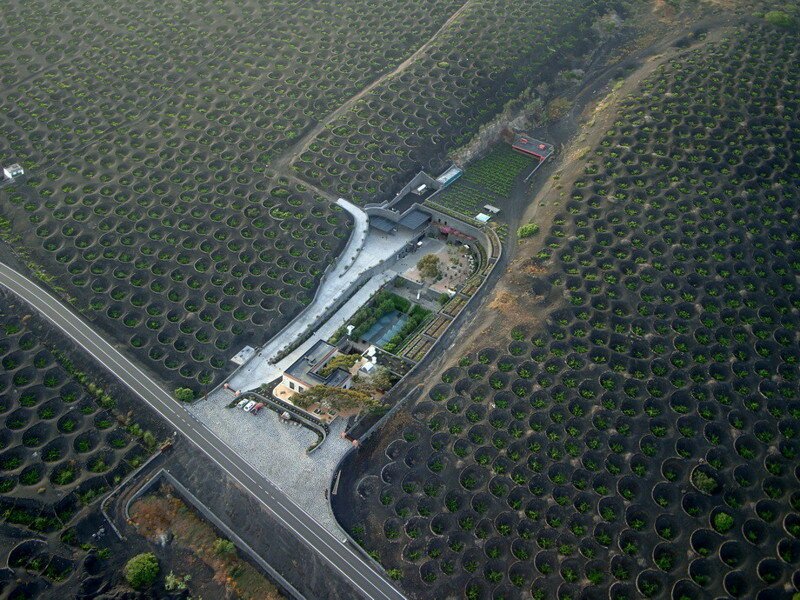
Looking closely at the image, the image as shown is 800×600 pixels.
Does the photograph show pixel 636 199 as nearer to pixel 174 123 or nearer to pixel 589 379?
pixel 589 379

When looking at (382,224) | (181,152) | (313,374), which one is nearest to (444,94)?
(382,224)

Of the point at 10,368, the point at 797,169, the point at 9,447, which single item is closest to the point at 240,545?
the point at 9,447

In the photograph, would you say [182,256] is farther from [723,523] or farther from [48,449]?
[723,523]

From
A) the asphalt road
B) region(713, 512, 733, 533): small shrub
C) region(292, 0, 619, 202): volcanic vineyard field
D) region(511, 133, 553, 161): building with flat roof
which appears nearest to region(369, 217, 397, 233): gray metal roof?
region(292, 0, 619, 202): volcanic vineyard field

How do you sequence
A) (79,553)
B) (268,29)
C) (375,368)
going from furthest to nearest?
1. (268,29)
2. (375,368)
3. (79,553)

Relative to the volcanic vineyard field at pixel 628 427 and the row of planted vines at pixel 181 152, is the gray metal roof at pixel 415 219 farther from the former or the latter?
the volcanic vineyard field at pixel 628 427

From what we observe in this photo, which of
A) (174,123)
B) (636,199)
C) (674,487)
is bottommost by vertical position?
(674,487)

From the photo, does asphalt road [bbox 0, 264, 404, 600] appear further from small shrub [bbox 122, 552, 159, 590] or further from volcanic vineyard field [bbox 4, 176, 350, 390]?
small shrub [bbox 122, 552, 159, 590]
